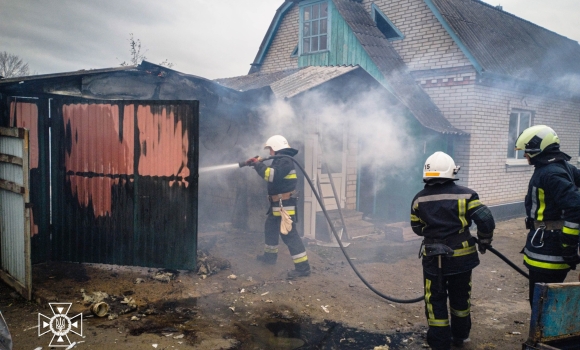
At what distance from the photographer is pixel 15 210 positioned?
4.92 meters

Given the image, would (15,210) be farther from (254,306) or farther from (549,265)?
(549,265)

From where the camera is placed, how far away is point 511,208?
37.6 feet

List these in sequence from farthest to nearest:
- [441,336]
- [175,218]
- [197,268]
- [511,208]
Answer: [511,208] → [197,268] → [175,218] → [441,336]

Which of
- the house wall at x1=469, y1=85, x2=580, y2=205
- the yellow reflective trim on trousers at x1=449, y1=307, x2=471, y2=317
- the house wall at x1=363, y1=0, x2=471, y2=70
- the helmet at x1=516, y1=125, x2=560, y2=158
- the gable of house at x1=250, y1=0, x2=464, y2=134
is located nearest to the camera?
the helmet at x1=516, y1=125, x2=560, y2=158

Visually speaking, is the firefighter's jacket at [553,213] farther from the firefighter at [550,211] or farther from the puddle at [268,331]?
the puddle at [268,331]

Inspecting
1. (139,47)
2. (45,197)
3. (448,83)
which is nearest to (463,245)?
(45,197)

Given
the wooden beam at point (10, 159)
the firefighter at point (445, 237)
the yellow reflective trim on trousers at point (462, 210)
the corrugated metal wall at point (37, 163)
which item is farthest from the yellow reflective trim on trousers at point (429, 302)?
the corrugated metal wall at point (37, 163)

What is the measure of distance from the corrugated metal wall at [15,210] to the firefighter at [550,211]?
5416mm

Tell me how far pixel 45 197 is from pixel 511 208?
11403 millimetres

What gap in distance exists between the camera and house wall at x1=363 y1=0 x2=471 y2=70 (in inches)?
407

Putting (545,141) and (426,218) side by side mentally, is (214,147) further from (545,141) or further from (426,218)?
(545,141)

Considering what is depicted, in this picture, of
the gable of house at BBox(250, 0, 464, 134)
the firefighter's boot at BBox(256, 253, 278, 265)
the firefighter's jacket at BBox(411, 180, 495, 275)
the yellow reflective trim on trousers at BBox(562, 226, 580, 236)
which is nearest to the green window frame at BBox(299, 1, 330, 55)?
the gable of house at BBox(250, 0, 464, 134)

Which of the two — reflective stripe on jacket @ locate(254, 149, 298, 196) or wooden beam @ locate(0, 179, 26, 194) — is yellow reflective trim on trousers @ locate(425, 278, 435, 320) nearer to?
reflective stripe on jacket @ locate(254, 149, 298, 196)

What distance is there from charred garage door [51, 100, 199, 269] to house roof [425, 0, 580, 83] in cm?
775
